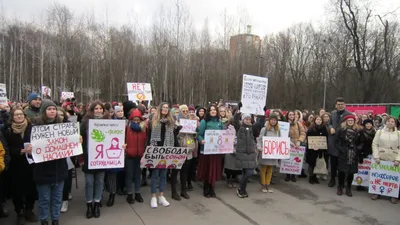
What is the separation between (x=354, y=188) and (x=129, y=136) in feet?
20.2

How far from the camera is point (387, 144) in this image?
7348 millimetres

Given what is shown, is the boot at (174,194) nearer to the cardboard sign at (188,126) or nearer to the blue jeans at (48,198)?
the cardboard sign at (188,126)

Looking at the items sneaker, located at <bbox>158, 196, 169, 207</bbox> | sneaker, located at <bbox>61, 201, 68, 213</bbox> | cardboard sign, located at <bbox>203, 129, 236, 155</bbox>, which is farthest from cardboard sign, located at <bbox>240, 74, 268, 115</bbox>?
sneaker, located at <bbox>61, 201, 68, 213</bbox>

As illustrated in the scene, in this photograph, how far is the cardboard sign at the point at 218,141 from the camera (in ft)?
22.7

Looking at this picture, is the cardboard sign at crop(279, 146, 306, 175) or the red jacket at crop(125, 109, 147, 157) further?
the cardboard sign at crop(279, 146, 306, 175)

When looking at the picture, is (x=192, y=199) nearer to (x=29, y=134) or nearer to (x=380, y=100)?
(x=29, y=134)

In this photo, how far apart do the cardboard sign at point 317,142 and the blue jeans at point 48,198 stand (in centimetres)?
666

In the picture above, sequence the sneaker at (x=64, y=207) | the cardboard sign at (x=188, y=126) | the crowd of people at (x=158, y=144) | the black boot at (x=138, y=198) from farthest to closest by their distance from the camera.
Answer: the cardboard sign at (x=188, y=126)
the black boot at (x=138, y=198)
the sneaker at (x=64, y=207)
the crowd of people at (x=158, y=144)

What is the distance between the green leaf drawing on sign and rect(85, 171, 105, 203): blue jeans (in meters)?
0.60

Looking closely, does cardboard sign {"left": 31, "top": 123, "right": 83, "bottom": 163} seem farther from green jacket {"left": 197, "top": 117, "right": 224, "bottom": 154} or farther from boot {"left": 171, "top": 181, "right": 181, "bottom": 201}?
green jacket {"left": 197, "top": 117, "right": 224, "bottom": 154}

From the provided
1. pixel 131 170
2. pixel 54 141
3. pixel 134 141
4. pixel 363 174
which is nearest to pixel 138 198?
pixel 131 170

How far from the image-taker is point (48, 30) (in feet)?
108

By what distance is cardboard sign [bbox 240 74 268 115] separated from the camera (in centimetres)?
830

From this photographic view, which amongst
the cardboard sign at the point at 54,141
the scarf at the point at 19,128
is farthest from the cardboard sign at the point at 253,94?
the scarf at the point at 19,128
